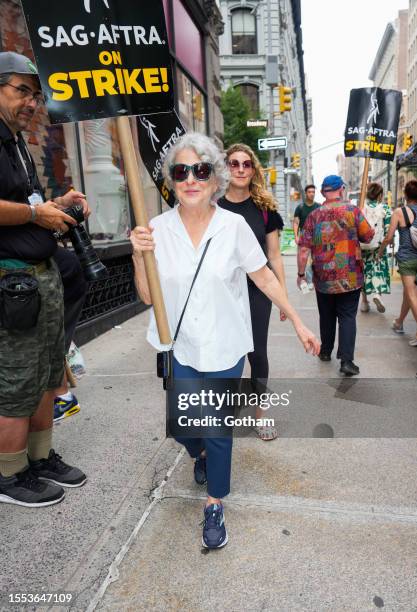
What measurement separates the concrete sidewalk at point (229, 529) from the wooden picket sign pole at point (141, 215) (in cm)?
98

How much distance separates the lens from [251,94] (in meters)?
36.2

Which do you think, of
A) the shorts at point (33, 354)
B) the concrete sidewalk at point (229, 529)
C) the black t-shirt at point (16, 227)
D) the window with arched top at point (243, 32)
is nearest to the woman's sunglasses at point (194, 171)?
the black t-shirt at point (16, 227)

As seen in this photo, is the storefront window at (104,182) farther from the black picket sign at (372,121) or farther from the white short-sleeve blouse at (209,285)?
Answer: the white short-sleeve blouse at (209,285)

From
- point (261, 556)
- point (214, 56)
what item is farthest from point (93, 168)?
point (214, 56)

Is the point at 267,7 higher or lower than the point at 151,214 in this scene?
higher

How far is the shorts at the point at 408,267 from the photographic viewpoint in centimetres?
492

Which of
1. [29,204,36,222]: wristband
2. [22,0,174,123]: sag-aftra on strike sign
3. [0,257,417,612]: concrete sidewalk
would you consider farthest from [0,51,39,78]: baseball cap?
[0,257,417,612]: concrete sidewalk

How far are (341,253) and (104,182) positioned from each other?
406cm

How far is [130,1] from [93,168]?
4.79m

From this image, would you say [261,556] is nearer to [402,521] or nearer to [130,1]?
[402,521]

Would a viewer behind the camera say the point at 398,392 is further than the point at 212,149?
Yes

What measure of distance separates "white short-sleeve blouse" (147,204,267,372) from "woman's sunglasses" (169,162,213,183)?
19 cm

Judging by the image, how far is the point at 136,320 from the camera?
23.5 ft

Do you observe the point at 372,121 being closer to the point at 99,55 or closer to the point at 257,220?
the point at 257,220
